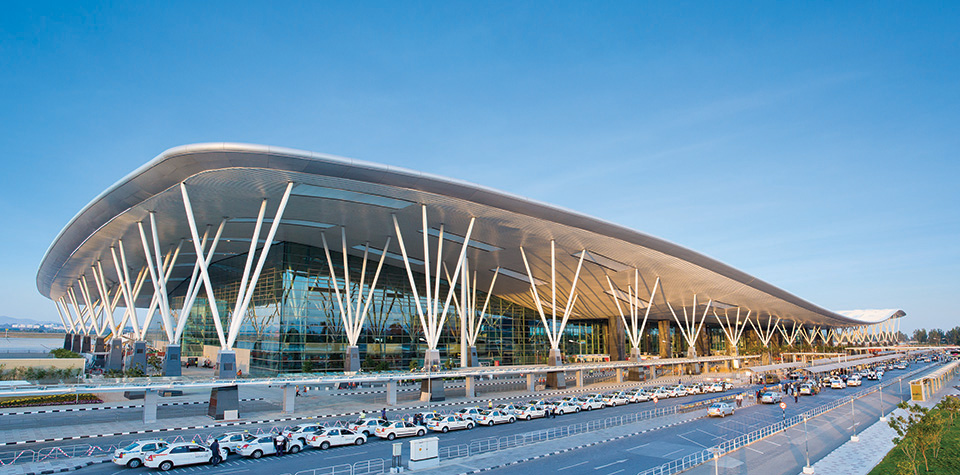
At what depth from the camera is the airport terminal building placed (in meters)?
31.1

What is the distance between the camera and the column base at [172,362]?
101 ft

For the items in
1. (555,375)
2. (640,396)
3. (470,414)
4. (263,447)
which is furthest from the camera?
(555,375)

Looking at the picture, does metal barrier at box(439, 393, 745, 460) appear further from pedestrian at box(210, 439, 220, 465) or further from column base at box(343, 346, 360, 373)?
column base at box(343, 346, 360, 373)

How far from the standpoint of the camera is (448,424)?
26672 mm

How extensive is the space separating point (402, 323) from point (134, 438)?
36511 mm

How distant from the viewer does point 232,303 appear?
59312 mm

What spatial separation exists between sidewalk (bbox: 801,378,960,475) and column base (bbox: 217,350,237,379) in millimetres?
25699

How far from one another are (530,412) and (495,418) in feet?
9.76

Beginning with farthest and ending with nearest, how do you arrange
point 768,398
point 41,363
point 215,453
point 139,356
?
point 768,398
point 139,356
point 41,363
point 215,453

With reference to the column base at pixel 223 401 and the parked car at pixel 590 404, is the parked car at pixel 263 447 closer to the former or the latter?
the column base at pixel 223 401

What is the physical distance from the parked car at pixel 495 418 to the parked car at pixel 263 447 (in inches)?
395

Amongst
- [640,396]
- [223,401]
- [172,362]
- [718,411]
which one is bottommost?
[640,396]

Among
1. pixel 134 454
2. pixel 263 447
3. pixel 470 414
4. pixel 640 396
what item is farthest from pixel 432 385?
pixel 134 454

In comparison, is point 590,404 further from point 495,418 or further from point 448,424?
point 448,424
